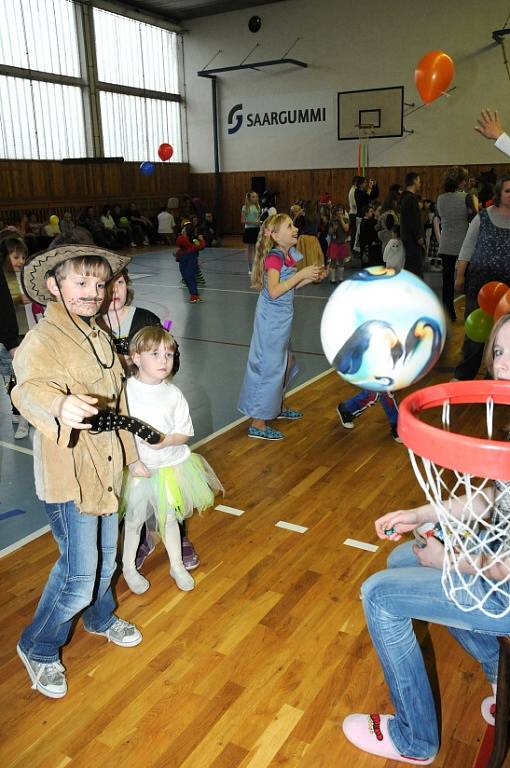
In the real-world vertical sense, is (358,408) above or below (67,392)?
below

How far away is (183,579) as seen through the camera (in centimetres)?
295

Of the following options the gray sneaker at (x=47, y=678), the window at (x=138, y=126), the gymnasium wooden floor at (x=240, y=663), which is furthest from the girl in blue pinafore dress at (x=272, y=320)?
the window at (x=138, y=126)

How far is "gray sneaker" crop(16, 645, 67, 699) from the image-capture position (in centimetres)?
231

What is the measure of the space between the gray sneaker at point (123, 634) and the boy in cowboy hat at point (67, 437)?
0.93 ft

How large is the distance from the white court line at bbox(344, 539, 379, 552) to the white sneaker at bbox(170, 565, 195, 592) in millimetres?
876

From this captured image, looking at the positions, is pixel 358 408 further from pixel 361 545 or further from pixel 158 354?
pixel 158 354

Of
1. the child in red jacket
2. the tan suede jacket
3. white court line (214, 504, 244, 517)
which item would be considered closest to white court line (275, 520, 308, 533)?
white court line (214, 504, 244, 517)

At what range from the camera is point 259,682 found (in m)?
2.37

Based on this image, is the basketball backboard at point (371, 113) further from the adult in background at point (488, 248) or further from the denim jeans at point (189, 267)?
the adult in background at point (488, 248)

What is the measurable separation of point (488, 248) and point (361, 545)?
8.52 feet

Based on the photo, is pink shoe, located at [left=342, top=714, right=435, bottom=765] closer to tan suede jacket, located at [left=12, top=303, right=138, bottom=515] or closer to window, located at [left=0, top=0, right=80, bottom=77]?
tan suede jacket, located at [left=12, top=303, right=138, bottom=515]

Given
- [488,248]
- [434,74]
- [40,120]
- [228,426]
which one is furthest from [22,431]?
Result: [40,120]

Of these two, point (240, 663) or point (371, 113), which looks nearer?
point (240, 663)

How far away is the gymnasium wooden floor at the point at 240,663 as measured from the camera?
6.86 feet
